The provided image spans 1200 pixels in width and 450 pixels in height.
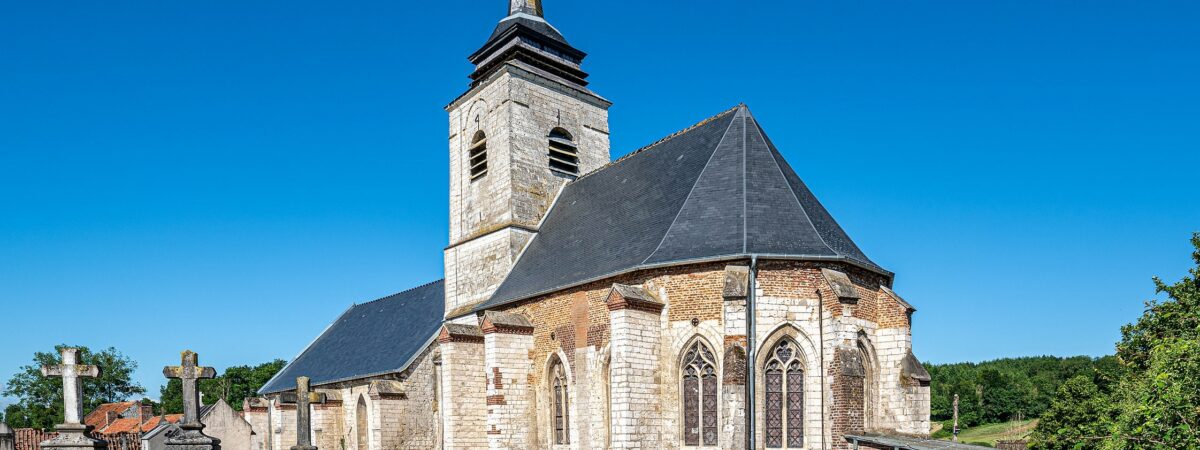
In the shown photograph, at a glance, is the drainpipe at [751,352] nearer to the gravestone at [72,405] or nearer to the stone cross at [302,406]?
the stone cross at [302,406]

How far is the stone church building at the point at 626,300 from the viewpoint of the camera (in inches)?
651

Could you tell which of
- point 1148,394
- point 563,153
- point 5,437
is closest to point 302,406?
point 5,437

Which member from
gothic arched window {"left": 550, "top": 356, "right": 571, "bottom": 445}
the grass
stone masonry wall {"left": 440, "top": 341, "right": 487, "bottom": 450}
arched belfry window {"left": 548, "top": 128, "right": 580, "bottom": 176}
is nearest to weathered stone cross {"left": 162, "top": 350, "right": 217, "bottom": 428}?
stone masonry wall {"left": 440, "top": 341, "right": 487, "bottom": 450}

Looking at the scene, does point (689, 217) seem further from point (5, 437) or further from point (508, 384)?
point (5, 437)

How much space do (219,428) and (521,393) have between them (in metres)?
12.9

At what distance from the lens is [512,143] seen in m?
24.3

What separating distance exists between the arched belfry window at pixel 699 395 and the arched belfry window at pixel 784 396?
1.07 metres

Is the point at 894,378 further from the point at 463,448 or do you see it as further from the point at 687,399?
the point at 463,448

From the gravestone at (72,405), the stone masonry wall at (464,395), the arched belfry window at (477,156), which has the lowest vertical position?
the stone masonry wall at (464,395)

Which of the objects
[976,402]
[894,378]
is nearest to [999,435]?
[976,402]

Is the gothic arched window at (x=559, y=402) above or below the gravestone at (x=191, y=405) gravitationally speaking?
below

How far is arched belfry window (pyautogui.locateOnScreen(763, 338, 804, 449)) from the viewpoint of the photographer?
54.1 feet

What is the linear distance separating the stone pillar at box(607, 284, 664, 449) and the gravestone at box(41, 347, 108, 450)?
8764mm

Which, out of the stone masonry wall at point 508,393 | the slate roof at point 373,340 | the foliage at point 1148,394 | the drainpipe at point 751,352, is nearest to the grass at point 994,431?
the foliage at point 1148,394
